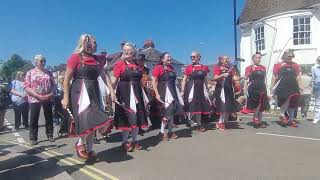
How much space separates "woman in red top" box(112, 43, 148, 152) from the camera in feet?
28.8

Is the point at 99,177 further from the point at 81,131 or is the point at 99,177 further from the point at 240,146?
the point at 240,146

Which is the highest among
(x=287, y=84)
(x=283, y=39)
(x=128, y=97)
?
(x=283, y=39)

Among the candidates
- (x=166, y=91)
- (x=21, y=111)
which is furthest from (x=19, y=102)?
(x=166, y=91)

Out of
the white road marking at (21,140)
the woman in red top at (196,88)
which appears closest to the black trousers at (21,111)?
the white road marking at (21,140)

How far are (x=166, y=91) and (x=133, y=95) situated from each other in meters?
1.58

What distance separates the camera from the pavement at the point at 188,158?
683 centimetres

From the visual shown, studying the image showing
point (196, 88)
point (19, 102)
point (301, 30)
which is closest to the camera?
point (196, 88)

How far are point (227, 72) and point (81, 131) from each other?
17.0 feet

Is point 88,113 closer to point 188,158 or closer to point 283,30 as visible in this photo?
point 188,158

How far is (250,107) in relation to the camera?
11812 mm

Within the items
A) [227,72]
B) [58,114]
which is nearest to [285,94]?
[227,72]

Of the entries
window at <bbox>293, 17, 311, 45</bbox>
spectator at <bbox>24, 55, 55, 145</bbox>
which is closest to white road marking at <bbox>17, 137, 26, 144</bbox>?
spectator at <bbox>24, 55, 55, 145</bbox>

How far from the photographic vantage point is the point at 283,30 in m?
28.0

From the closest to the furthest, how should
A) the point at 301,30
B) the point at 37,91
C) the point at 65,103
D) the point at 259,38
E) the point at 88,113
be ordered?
the point at 88,113 < the point at 65,103 < the point at 37,91 < the point at 301,30 < the point at 259,38
